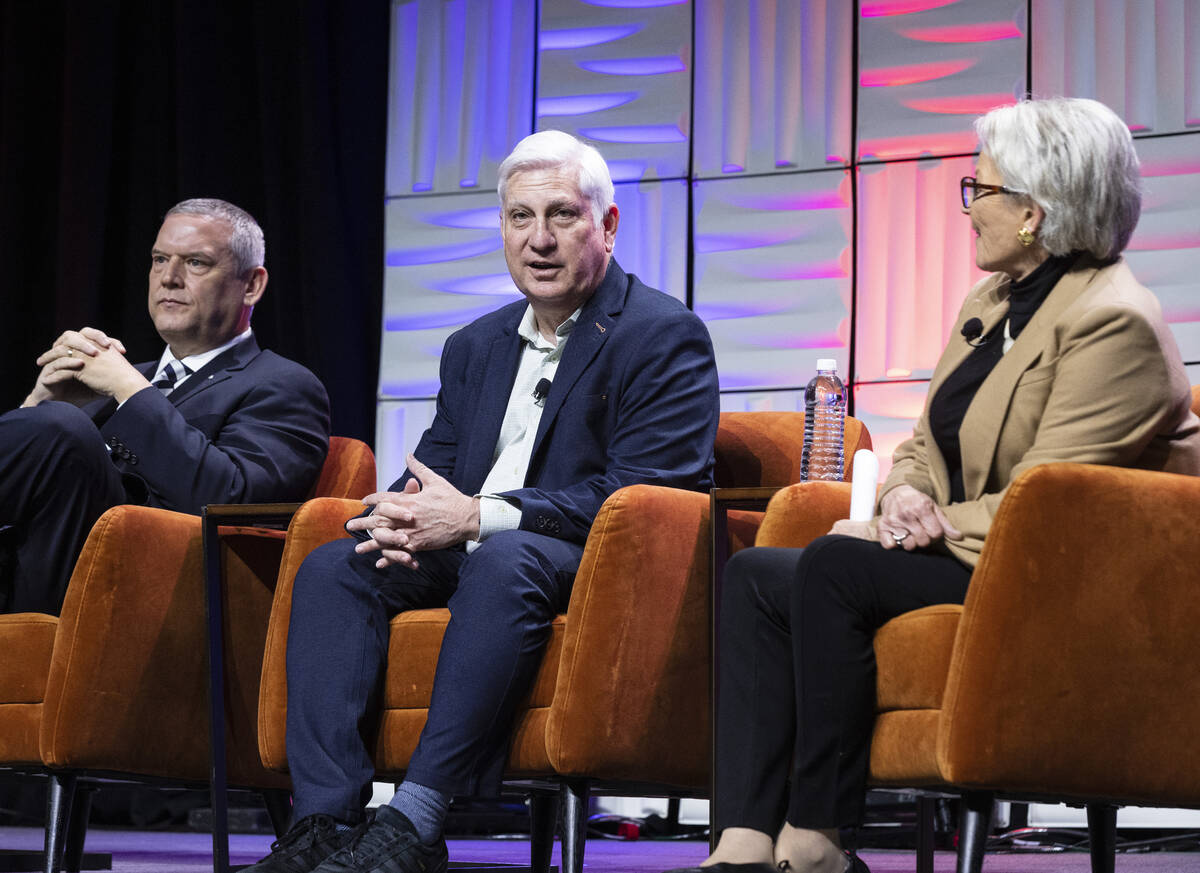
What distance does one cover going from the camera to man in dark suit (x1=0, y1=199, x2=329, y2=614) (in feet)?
9.29

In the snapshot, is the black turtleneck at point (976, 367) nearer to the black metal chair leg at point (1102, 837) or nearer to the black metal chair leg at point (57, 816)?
the black metal chair leg at point (1102, 837)

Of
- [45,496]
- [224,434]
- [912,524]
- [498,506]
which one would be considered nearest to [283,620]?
[498,506]

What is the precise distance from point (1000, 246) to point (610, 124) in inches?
112

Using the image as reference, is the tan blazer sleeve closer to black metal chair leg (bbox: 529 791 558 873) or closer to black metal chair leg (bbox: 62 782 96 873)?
black metal chair leg (bbox: 529 791 558 873)

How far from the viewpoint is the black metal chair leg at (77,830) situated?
3.03 metres

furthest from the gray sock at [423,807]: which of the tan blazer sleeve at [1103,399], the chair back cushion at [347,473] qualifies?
the chair back cushion at [347,473]

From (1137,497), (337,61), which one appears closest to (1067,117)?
(1137,497)

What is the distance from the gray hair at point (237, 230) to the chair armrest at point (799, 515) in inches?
65.6

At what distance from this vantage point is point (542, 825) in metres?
2.79

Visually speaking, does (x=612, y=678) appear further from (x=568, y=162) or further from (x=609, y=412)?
(x=568, y=162)

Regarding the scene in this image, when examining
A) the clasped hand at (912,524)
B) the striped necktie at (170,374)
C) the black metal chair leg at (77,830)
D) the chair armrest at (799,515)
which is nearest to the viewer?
the clasped hand at (912,524)

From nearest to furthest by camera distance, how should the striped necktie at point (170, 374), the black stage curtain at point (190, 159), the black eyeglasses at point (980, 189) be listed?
the black eyeglasses at point (980, 189) → the striped necktie at point (170, 374) → the black stage curtain at point (190, 159)

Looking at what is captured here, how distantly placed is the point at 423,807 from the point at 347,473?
119 cm

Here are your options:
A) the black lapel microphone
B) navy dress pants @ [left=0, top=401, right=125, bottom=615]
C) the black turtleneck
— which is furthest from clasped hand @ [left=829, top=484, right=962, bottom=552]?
navy dress pants @ [left=0, top=401, right=125, bottom=615]
